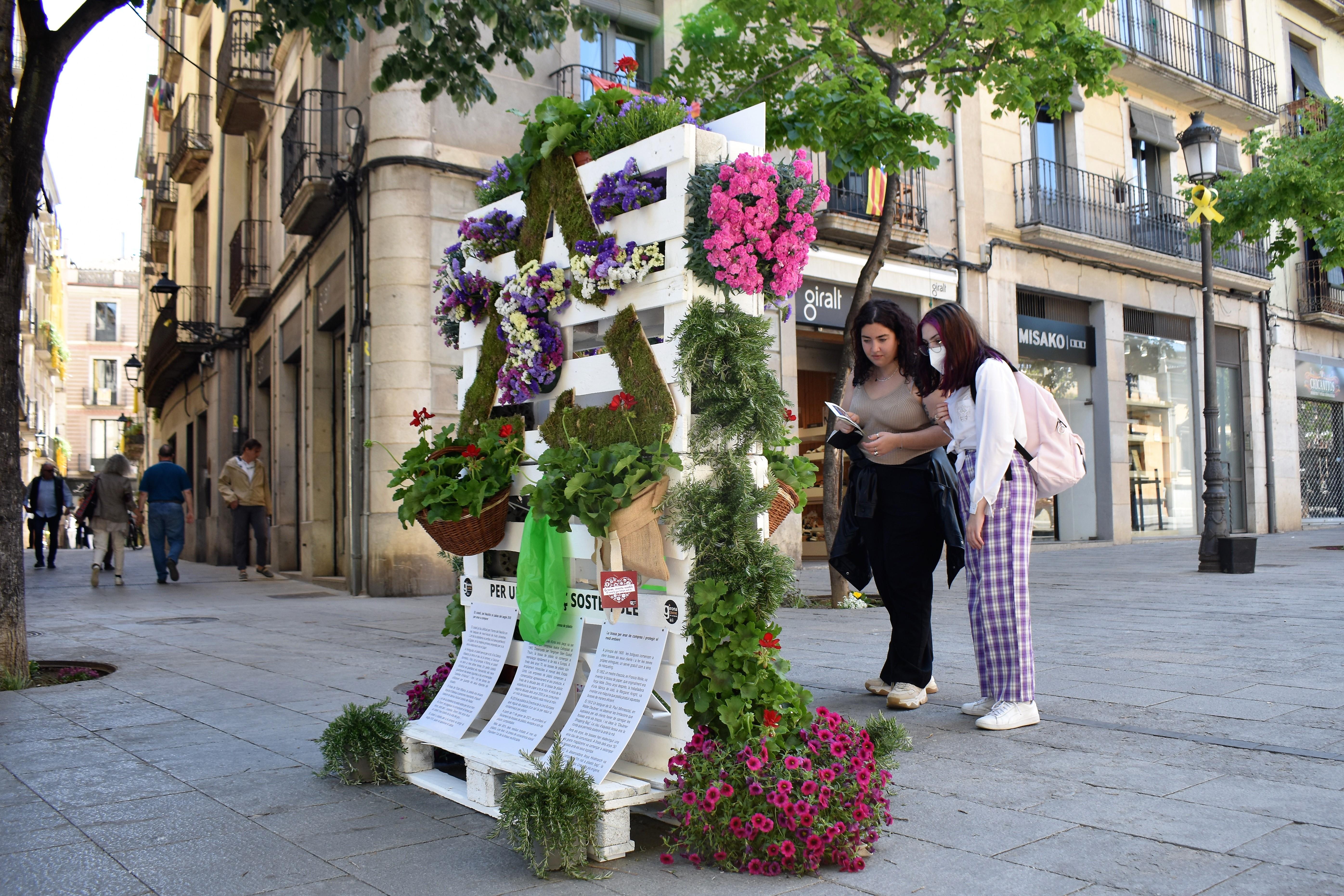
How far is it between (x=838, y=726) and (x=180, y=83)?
28569 millimetres

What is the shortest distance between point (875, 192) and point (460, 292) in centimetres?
1214

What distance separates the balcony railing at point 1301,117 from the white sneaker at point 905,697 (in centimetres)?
1651

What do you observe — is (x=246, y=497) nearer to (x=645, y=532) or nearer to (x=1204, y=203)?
(x=645, y=532)

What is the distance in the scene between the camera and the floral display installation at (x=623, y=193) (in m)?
3.31

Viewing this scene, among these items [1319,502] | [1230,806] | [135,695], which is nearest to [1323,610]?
[1230,806]

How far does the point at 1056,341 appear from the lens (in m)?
17.8

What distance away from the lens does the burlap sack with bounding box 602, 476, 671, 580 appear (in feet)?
10.1

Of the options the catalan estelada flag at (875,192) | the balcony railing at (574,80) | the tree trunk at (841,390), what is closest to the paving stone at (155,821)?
the tree trunk at (841,390)

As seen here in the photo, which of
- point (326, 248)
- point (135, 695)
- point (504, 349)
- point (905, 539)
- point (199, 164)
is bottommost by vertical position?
point (135, 695)

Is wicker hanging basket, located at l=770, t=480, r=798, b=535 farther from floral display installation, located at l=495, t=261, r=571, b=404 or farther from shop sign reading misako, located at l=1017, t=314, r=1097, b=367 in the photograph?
shop sign reading misako, located at l=1017, t=314, r=1097, b=367

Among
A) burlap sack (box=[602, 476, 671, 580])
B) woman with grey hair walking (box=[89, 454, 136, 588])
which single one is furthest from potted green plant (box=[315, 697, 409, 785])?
woman with grey hair walking (box=[89, 454, 136, 588])

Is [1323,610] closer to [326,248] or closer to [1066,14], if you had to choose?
[1066,14]

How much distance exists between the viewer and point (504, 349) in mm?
3895

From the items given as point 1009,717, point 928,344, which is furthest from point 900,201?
point 1009,717
